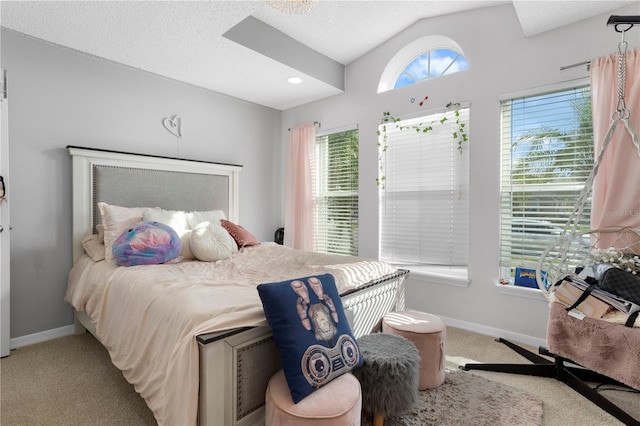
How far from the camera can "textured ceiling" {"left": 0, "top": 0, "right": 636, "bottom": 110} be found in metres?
2.26

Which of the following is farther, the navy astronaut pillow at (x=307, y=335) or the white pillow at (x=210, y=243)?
the white pillow at (x=210, y=243)

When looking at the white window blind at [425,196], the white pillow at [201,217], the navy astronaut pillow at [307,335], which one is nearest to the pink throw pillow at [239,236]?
the white pillow at [201,217]

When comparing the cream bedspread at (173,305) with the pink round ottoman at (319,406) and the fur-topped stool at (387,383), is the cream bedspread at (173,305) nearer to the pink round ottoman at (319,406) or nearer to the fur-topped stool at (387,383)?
the pink round ottoman at (319,406)

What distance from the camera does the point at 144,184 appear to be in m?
3.13

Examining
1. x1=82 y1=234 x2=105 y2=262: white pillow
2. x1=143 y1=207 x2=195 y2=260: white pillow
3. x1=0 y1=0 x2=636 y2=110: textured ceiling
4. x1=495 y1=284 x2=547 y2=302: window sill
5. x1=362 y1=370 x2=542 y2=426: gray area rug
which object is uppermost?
x1=0 y1=0 x2=636 y2=110: textured ceiling

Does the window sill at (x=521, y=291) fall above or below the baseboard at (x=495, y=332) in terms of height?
above

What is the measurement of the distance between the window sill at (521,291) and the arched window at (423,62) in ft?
6.77

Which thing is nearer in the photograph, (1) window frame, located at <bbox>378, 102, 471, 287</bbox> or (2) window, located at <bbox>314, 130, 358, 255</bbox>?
(1) window frame, located at <bbox>378, 102, 471, 287</bbox>

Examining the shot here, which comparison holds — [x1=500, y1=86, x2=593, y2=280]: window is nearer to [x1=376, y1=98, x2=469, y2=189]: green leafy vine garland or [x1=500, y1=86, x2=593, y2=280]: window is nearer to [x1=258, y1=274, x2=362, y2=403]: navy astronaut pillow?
[x1=376, y1=98, x2=469, y2=189]: green leafy vine garland

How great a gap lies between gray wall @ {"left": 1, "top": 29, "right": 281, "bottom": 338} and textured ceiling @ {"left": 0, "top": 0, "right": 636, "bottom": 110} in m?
0.17

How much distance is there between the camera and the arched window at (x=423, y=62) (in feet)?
10.5

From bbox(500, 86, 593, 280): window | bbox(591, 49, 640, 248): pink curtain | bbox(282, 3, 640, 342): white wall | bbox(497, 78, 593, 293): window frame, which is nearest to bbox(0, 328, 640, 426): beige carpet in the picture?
bbox(282, 3, 640, 342): white wall

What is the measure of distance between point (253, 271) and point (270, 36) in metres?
2.17

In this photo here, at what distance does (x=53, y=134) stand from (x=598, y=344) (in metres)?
4.03
